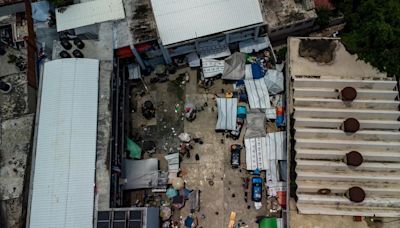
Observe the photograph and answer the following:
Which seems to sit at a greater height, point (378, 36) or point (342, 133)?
point (378, 36)

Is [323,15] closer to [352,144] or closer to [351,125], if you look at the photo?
[351,125]

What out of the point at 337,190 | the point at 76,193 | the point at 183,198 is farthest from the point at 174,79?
the point at 337,190

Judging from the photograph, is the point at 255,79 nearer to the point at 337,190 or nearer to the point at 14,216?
the point at 337,190

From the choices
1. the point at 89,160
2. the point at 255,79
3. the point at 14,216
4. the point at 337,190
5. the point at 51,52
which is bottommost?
the point at 14,216

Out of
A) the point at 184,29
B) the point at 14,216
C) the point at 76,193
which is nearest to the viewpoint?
the point at 76,193

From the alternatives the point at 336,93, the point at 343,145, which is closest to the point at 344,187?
the point at 343,145

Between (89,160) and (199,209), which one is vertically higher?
(89,160)

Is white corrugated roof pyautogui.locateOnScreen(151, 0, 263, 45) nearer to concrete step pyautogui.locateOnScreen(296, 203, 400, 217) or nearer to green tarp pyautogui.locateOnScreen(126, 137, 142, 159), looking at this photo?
green tarp pyautogui.locateOnScreen(126, 137, 142, 159)

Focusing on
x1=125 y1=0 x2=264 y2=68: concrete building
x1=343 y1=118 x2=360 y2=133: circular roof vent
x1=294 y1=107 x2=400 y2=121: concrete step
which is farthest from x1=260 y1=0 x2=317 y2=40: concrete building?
x1=343 y1=118 x2=360 y2=133: circular roof vent
